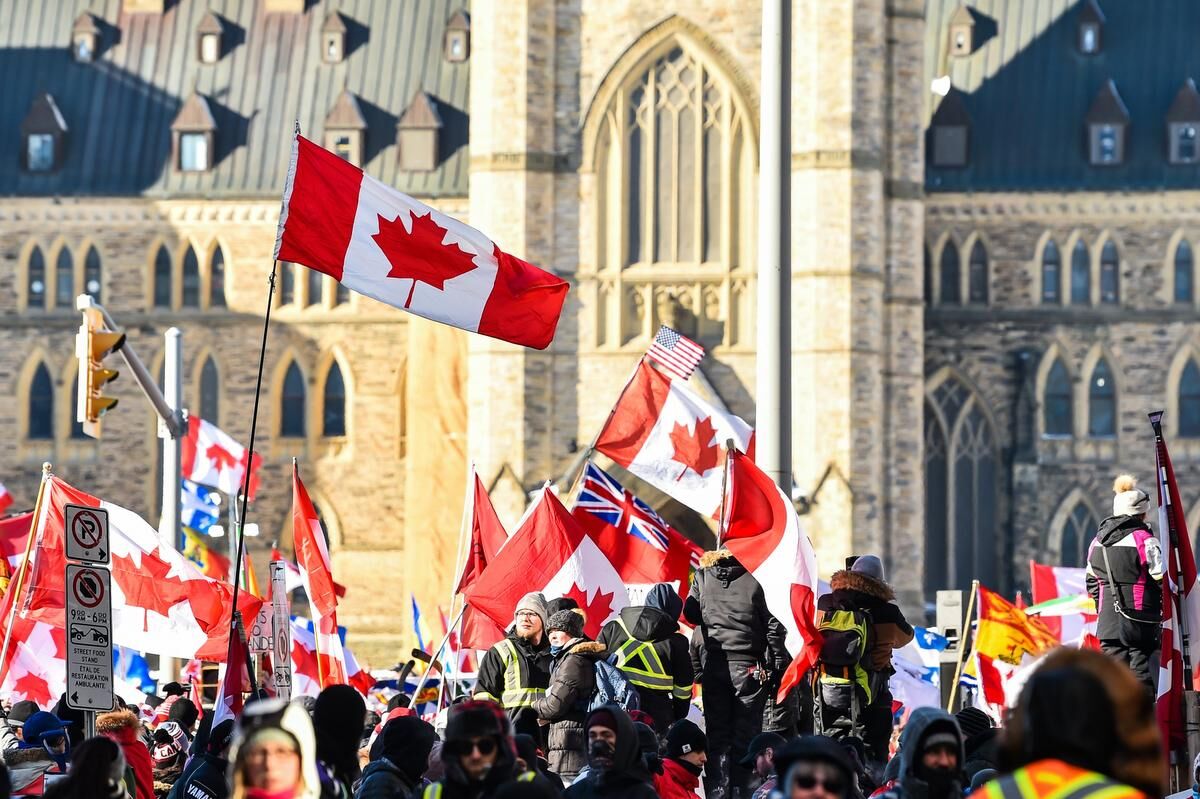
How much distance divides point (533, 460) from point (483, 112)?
5.41 m

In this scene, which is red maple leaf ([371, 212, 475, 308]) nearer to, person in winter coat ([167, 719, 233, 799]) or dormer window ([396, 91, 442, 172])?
person in winter coat ([167, 719, 233, 799])

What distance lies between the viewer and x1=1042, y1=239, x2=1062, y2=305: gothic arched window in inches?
1720

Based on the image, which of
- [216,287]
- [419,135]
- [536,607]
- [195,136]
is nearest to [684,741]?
[536,607]

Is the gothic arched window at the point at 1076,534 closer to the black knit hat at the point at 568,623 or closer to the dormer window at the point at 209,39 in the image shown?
the dormer window at the point at 209,39

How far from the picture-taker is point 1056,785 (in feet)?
16.9

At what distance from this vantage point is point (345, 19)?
4559 centimetres

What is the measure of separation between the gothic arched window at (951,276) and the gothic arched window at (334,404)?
11.2 m

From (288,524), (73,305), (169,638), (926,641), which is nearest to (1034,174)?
(288,524)

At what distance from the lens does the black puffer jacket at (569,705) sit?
439 inches

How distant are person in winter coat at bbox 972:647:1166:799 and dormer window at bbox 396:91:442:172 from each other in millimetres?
39286

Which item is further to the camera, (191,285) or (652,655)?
(191,285)

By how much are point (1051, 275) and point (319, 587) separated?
2779 cm

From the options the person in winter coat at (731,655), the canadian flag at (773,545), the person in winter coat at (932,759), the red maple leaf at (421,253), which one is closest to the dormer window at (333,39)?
the red maple leaf at (421,253)

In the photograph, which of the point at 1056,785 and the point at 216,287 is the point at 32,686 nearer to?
the point at 1056,785
